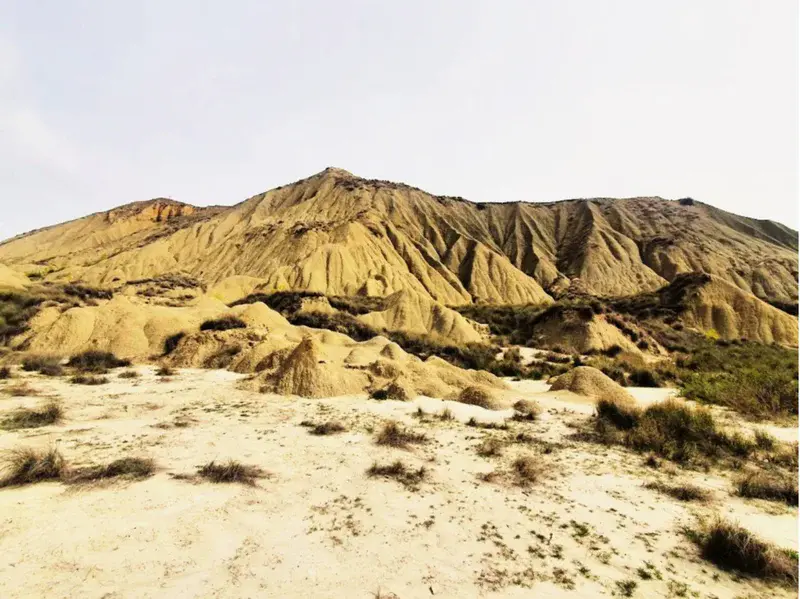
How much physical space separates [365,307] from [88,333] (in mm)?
24063

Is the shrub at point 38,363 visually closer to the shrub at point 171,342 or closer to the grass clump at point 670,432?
the shrub at point 171,342

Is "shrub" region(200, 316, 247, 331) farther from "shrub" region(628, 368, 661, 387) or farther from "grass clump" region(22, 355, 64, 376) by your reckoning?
"shrub" region(628, 368, 661, 387)

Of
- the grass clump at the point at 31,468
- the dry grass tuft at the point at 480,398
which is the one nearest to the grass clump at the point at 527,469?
the dry grass tuft at the point at 480,398

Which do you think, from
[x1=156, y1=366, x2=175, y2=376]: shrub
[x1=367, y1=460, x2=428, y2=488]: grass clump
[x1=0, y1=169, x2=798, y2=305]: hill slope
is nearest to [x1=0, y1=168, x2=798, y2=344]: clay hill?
[x1=0, y1=169, x2=798, y2=305]: hill slope

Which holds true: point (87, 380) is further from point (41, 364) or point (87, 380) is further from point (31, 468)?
point (31, 468)

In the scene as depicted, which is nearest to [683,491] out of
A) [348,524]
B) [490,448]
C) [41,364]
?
[490,448]

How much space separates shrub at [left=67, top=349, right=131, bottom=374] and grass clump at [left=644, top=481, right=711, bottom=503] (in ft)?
57.4

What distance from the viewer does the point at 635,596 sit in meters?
4.53

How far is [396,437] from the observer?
923 cm

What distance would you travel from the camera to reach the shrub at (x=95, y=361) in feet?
53.0

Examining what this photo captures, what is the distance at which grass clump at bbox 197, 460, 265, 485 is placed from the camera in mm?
6906

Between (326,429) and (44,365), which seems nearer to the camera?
(326,429)

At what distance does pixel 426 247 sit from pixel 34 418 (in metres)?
64.2

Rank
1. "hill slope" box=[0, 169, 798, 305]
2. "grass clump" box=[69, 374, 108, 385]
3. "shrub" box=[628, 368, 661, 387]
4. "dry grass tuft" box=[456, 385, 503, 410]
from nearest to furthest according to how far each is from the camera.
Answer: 1. "dry grass tuft" box=[456, 385, 503, 410]
2. "grass clump" box=[69, 374, 108, 385]
3. "shrub" box=[628, 368, 661, 387]
4. "hill slope" box=[0, 169, 798, 305]
